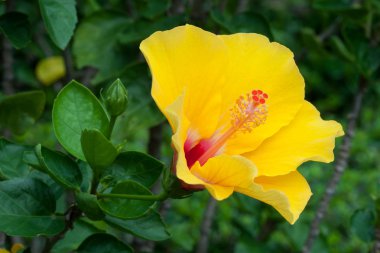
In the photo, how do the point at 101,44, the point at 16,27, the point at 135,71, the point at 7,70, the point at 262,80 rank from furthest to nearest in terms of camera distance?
the point at 7,70
the point at 101,44
the point at 135,71
the point at 16,27
the point at 262,80

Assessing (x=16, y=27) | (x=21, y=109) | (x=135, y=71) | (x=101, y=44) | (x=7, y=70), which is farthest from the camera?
(x=7, y=70)

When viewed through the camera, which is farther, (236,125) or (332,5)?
(332,5)

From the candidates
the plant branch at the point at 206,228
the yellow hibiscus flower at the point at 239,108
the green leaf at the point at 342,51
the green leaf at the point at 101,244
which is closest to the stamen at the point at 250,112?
the yellow hibiscus flower at the point at 239,108

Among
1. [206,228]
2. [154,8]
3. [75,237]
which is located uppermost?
[154,8]

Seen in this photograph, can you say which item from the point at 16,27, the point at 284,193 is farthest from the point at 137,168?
the point at 16,27

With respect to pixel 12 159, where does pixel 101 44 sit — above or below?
below

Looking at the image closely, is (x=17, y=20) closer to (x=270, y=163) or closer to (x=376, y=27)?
(x=270, y=163)

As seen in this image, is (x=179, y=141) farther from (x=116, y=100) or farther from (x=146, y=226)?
(x=146, y=226)
